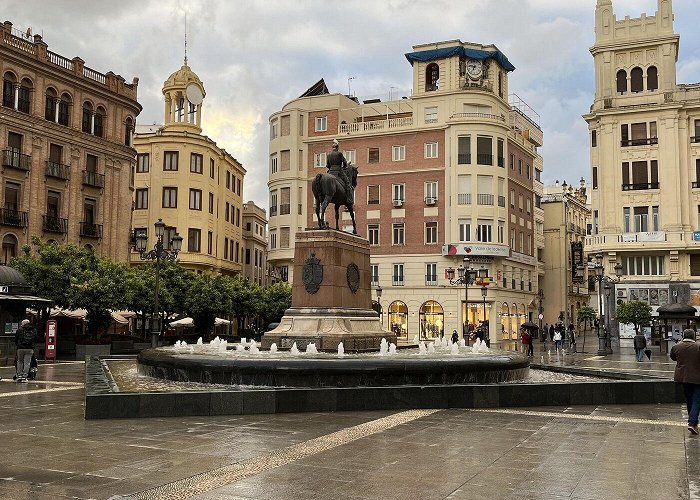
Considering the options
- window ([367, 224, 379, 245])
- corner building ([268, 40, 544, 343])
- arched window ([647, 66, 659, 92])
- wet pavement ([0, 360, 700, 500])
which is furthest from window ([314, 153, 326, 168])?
wet pavement ([0, 360, 700, 500])

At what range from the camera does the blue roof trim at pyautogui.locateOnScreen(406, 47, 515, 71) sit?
6091cm

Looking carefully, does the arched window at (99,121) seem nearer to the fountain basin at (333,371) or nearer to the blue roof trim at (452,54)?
the blue roof trim at (452,54)

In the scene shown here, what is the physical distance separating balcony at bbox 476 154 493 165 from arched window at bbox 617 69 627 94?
10.8m

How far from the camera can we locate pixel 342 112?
2544 inches

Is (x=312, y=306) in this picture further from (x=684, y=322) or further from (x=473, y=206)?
(x=473, y=206)

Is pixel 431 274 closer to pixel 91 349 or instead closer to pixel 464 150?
pixel 464 150

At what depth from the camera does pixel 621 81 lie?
178 ft

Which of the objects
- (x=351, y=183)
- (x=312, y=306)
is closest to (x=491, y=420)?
(x=312, y=306)

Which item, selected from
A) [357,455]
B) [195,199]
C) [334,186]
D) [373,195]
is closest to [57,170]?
[195,199]

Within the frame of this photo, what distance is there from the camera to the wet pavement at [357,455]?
729 cm

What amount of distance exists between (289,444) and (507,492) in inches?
136

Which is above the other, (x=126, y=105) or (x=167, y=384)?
(x=126, y=105)

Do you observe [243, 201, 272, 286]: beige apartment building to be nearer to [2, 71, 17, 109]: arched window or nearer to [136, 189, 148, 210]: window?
[136, 189, 148, 210]: window

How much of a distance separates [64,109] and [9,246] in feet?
31.8
